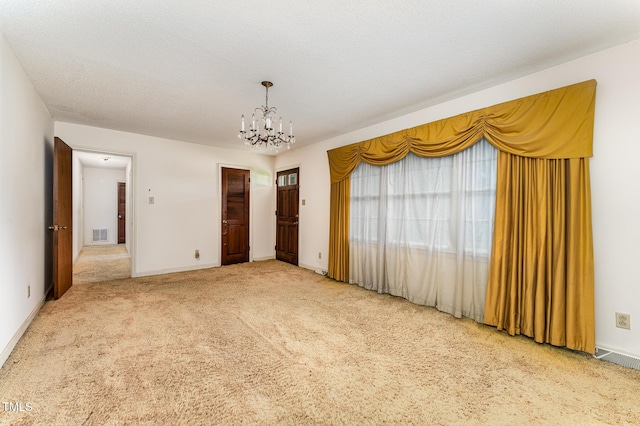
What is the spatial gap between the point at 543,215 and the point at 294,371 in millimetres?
2480

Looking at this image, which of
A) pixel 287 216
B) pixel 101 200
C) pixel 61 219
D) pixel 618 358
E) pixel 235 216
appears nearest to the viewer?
pixel 618 358

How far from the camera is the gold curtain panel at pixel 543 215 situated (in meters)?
2.30

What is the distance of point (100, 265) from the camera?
5.75m

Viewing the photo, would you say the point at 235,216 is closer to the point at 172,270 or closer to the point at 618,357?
the point at 172,270

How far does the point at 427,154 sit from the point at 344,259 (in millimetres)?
2075

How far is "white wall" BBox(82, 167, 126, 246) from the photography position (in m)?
8.54

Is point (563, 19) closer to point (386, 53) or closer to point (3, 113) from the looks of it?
point (386, 53)

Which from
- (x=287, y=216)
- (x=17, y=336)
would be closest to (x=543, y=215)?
(x=287, y=216)

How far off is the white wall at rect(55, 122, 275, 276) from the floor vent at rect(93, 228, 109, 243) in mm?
5340

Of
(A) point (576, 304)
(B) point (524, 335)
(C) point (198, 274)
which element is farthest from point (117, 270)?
(A) point (576, 304)

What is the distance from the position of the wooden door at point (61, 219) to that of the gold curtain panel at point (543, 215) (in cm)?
493

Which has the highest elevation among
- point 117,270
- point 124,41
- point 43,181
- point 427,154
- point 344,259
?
point 124,41

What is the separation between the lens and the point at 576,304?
7.68ft

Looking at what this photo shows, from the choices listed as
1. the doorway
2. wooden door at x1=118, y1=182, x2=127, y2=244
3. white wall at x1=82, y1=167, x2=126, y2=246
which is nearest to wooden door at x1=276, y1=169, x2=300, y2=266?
the doorway
